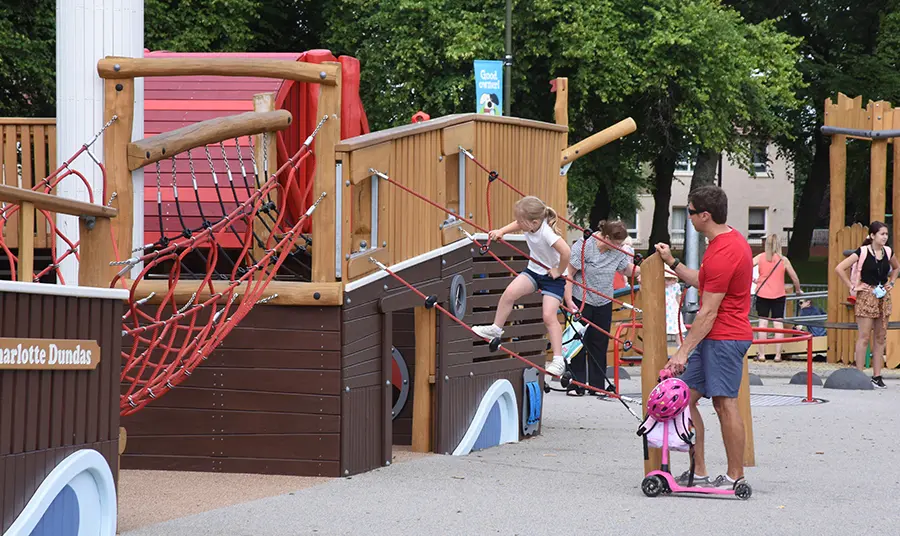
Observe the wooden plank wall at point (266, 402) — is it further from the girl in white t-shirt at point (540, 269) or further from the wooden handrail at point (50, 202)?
the wooden handrail at point (50, 202)

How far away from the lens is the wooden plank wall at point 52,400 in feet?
18.5

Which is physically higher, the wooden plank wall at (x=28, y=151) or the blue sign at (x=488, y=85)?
the blue sign at (x=488, y=85)

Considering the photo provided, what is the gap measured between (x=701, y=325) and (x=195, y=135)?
315 centimetres

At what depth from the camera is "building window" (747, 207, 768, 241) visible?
7850 cm

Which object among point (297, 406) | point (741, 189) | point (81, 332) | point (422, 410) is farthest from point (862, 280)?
point (741, 189)

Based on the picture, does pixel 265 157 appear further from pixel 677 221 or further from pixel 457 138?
pixel 677 221

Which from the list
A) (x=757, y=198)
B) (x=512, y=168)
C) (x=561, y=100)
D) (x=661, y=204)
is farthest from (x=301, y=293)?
(x=757, y=198)

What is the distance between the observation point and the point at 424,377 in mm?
10336

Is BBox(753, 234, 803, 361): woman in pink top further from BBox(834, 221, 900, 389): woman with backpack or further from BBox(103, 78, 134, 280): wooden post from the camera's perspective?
BBox(103, 78, 134, 280): wooden post

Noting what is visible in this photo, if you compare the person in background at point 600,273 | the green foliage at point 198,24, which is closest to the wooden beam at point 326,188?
the person in background at point 600,273

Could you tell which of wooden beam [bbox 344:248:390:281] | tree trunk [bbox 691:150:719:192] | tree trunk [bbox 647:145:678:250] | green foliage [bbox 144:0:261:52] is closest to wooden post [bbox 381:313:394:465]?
wooden beam [bbox 344:248:390:281]

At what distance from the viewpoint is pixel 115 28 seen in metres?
8.86

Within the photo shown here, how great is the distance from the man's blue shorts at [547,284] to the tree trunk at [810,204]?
36.1 metres

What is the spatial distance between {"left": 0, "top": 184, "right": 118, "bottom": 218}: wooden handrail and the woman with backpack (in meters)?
11.6
